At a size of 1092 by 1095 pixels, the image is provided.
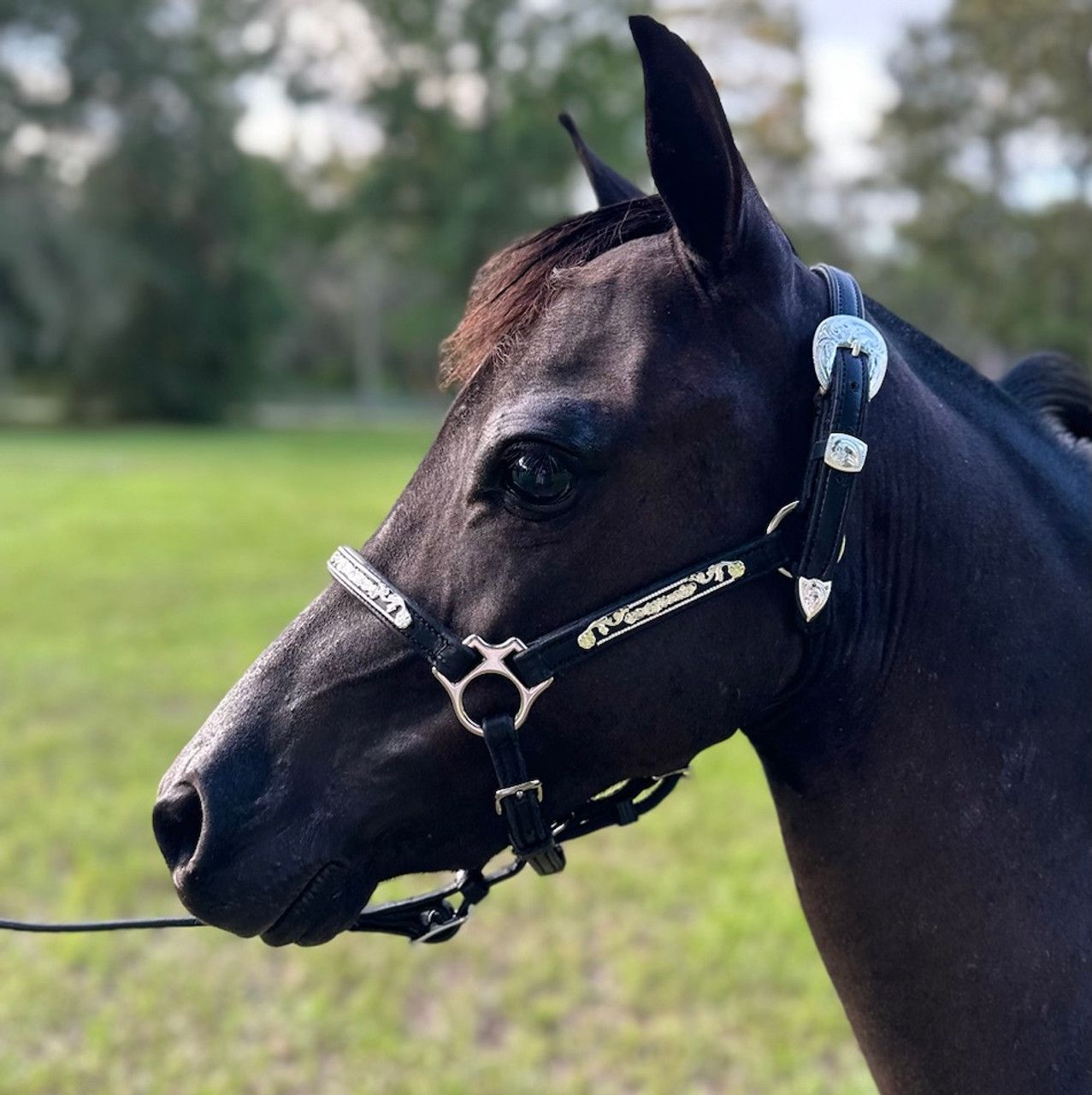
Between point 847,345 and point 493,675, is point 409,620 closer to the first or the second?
point 493,675

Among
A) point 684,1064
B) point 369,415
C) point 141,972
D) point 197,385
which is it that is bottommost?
point 369,415

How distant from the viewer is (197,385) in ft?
123

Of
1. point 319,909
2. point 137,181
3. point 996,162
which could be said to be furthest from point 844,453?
point 137,181

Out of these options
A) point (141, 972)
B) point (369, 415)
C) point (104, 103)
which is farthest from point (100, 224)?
point (141, 972)

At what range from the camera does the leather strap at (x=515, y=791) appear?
137 centimetres

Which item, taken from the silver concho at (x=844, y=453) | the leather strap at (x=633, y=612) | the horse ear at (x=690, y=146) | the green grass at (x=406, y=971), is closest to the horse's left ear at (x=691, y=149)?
the horse ear at (x=690, y=146)

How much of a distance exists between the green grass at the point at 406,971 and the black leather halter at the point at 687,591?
2342 mm

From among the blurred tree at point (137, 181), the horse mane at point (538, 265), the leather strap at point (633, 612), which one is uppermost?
the horse mane at point (538, 265)

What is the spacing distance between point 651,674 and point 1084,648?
0.65 meters

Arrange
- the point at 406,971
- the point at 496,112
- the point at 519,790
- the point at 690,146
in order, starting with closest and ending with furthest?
1. the point at 690,146
2. the point at 519,790
3. the point at 406,971
4. the point at 496,112

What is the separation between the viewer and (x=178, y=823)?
4.61 feet

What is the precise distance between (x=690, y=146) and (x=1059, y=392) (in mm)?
956

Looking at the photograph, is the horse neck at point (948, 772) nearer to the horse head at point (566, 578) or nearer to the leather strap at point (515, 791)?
the horse head at point (566, 578)

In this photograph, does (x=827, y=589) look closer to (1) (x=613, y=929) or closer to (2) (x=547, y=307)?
(2) (x=547, y=307)
